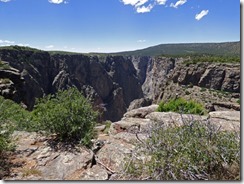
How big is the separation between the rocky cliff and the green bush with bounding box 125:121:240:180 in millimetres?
4715

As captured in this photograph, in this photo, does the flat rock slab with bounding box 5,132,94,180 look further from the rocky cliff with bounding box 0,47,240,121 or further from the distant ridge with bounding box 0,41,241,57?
the distant ridge with bounding box 0,41,241,57

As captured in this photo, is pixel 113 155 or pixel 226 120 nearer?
pixel 113 155

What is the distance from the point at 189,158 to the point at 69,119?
321 cm

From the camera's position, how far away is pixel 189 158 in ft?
13.9

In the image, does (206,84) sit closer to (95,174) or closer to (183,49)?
(95,174)

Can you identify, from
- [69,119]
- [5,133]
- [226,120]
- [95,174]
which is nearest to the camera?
[95,174]

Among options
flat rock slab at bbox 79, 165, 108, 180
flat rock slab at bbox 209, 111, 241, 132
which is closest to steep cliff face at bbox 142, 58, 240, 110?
flat rock slab at bbox 209, 111, 241, 132

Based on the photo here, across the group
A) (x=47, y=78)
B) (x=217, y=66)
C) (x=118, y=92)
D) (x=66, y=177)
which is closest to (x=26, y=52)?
(x=47, y=78)

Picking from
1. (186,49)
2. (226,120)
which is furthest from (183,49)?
A: (226,120)

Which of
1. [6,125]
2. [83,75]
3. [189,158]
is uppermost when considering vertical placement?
[6,125]

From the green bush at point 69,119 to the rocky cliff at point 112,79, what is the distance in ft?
7.06

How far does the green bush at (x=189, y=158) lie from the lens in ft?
13.6

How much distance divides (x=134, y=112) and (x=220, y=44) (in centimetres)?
11548

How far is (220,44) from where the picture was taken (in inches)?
4673
